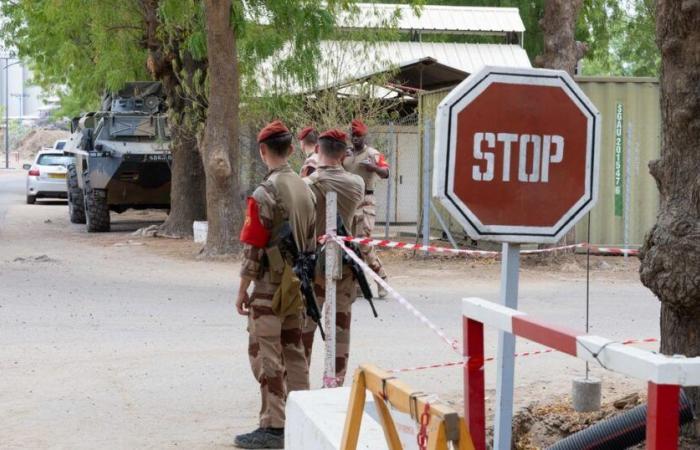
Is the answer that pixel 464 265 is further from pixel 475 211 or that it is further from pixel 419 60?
pixel 475 211

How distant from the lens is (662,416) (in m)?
2.35

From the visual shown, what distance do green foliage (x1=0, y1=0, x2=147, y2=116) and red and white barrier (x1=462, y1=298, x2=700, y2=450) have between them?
57.3ft

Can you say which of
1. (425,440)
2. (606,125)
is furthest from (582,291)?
(425,440)

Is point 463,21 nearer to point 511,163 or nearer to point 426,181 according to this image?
point 426,181

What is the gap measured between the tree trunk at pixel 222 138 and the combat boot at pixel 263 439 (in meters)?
11.1

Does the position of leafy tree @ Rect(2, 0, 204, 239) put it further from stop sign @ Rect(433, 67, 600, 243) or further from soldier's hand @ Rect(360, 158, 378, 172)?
stop sign @ Rect(433, 67, 600, 243)

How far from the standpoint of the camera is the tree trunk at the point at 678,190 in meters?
4.87

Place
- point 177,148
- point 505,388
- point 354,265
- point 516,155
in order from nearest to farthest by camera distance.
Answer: point 505,388 → point 516,155 → point 354,265 → point 177,148

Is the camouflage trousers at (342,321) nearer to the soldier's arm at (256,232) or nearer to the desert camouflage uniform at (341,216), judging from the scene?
the desert camouflage uniform at (341,216)

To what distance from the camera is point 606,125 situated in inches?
688

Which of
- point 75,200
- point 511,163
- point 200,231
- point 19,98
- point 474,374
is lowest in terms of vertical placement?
point 200,231

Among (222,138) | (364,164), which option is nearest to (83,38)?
(222,138)

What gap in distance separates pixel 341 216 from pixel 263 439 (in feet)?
6.03

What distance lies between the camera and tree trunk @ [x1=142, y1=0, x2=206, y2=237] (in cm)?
2069
